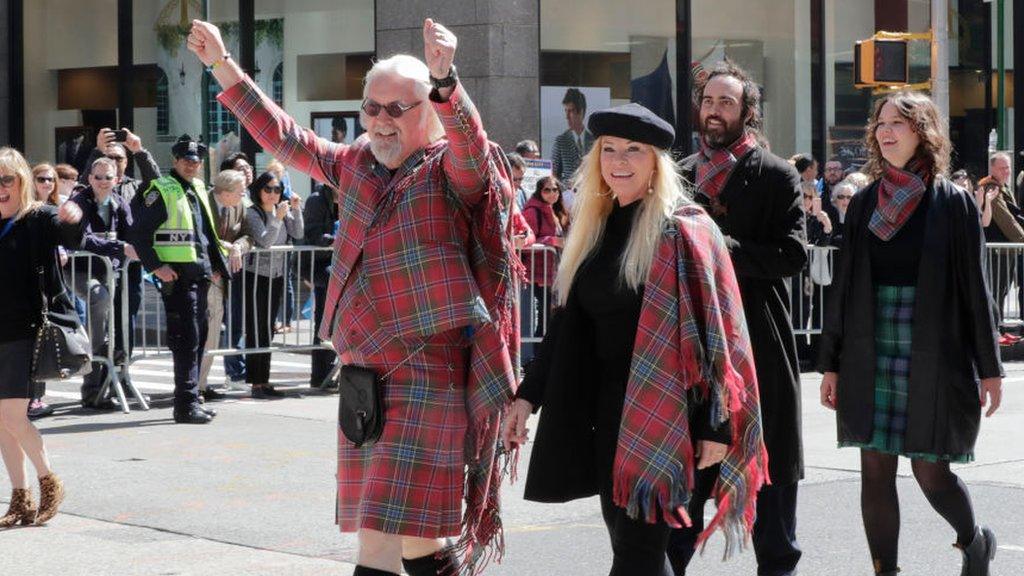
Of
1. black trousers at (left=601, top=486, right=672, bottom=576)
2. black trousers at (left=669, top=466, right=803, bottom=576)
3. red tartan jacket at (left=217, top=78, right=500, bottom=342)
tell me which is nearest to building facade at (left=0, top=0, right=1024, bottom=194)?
black trousers at (left=669, top=466, right=803, bottom=576)

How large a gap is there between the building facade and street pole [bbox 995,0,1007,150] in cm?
192

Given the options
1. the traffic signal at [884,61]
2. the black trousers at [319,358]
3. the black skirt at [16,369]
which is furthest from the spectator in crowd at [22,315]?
the traffic signal at [884,61]

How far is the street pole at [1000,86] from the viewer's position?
24.3 m

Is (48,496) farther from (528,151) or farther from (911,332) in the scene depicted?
(528,151)

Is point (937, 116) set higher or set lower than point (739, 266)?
higher

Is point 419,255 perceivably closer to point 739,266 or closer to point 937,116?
point 739,266

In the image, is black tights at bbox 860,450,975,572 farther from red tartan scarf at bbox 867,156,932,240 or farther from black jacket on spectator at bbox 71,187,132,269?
black jacket on spectator at bbox 71,187,132,269

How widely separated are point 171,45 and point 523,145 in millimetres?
7387

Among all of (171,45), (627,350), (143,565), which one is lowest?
(143,565)

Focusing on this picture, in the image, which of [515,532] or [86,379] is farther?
[86,379]

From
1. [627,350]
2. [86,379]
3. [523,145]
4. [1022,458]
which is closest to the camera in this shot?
[627,350]

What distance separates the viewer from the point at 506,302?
5121 mm

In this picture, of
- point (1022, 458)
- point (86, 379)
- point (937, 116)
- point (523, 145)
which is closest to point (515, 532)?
point (937, 116)

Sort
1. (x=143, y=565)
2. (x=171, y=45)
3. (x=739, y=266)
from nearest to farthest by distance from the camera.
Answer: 1. (x=739, y=266)
2. (x=143, y=565)
3. (x=171, y=45)
